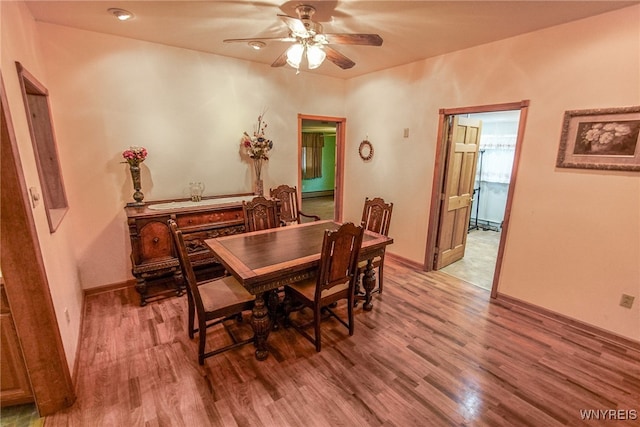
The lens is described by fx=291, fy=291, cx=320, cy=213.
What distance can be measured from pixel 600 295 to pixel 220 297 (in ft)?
10.6

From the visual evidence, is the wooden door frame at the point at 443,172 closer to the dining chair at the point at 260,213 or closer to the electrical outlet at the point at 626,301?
the electrical outlet at the point at 626,301

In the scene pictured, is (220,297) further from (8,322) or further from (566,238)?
(566,238)

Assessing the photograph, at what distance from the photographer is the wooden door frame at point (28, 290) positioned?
147 cm

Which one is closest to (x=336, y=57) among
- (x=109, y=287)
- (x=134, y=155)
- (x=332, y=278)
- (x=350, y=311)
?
(x=332, y=278)

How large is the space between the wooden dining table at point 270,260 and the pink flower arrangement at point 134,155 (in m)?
1.24

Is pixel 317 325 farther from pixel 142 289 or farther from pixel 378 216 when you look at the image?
pixel 142 289

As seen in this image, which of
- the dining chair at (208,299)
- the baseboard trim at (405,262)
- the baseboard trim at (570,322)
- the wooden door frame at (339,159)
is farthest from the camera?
the wooden door frame at (339,159)

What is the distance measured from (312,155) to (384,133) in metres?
5.64

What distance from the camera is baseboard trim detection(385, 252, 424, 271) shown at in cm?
394

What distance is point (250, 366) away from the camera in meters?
2.15

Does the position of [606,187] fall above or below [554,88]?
below

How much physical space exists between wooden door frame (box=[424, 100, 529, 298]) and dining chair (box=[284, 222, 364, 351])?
179 cm

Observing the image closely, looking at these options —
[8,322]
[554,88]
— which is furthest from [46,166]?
[554,88]

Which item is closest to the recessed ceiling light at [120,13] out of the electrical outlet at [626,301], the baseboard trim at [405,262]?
the baseboard trim at [405,262]
